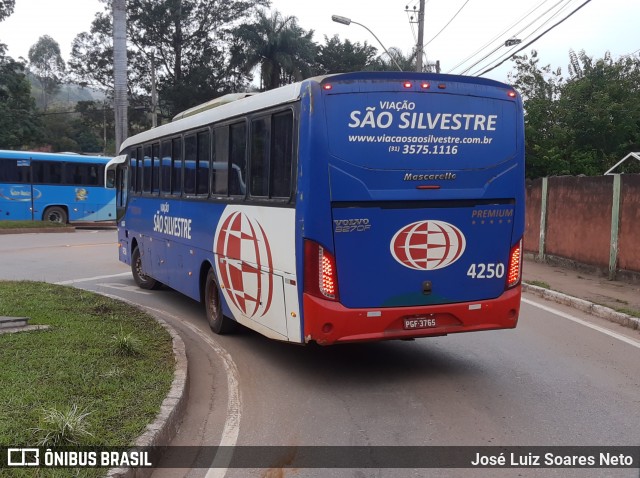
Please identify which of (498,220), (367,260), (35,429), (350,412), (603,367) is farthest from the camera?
(603,367)

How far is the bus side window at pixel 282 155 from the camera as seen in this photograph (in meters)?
6.40

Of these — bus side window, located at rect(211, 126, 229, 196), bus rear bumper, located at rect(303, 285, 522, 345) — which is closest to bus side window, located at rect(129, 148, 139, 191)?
bus side window, located at rect(211, 126, 229, 196)

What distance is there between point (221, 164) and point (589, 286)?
8188 millimetres

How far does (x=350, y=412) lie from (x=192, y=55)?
164 ft

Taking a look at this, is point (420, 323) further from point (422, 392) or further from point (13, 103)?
point (13, 103)

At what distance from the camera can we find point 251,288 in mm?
7277

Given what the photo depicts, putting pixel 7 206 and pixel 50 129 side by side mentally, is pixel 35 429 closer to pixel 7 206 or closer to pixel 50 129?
pixel 7 206

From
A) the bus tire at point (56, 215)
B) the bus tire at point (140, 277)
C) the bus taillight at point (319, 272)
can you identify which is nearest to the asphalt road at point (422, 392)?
the bus taillight at point (319, 272)

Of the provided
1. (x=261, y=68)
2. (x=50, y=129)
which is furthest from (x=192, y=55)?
(x=50, y=129)

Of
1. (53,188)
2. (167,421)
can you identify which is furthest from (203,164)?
(53,188)

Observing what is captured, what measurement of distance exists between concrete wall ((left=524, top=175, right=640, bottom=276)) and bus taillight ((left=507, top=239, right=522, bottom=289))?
6943mm

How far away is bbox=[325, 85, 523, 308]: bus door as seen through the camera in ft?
19.9

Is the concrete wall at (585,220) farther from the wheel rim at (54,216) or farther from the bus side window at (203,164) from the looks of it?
the wheel rim at (54,216)

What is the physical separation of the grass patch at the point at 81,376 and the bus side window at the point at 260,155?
206 cm
